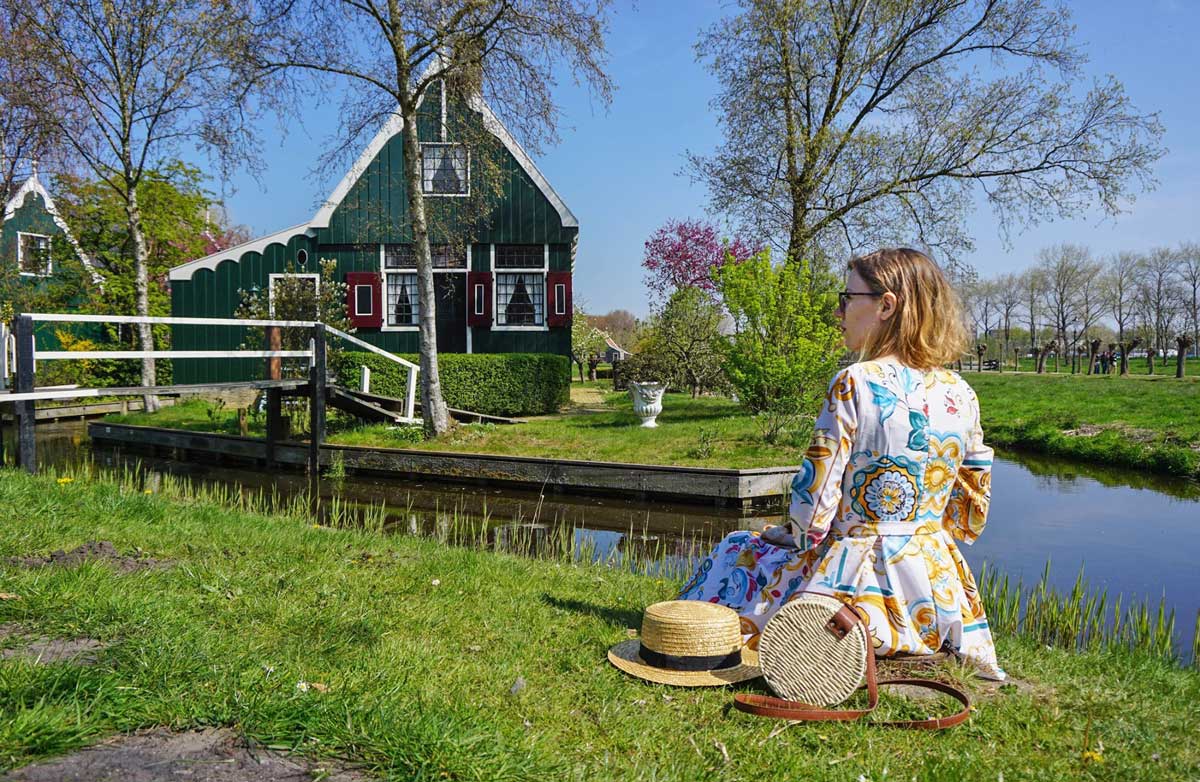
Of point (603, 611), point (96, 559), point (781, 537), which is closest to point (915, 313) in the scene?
point (781, 537)

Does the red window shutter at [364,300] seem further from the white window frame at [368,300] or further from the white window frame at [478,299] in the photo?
the white window frame at [478,299]

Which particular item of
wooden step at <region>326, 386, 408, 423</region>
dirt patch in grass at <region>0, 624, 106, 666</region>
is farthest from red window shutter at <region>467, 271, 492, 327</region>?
dirt patch in grass at <region>0, 624, 106, 666</region>

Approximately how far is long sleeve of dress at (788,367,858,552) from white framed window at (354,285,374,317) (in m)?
17.7

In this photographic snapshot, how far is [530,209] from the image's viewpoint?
63.2 ft

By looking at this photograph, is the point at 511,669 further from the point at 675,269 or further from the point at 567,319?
the point at 675,269

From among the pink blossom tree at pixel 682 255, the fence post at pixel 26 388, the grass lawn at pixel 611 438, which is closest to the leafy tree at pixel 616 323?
the pink blossom tree at pixel 682 255

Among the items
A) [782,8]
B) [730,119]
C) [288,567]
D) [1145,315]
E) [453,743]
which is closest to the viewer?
[453,743]

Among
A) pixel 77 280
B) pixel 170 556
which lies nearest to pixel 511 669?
pixel 170 556

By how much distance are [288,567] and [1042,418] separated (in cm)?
1649

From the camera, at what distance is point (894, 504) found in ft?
8.54

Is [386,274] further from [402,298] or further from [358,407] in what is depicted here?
[358,407]

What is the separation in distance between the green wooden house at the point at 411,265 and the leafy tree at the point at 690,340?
9.35ft

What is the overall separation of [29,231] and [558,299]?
18.9 meters

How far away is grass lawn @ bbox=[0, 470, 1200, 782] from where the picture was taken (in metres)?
2.10
